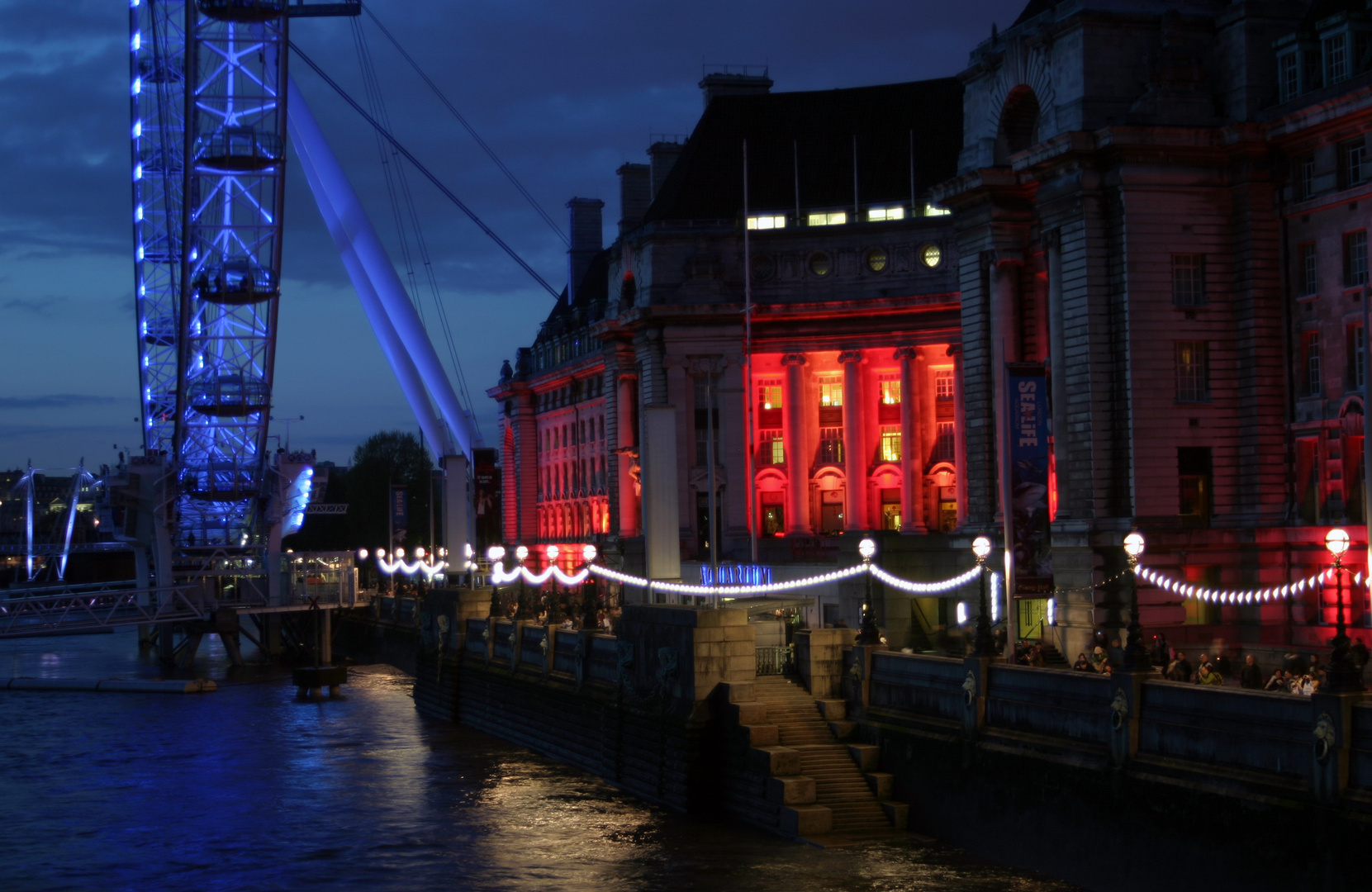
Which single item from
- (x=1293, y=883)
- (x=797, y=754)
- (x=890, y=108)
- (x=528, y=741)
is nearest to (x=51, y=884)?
(x=797, y=754)

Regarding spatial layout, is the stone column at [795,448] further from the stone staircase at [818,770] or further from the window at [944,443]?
the stone staircase at [818,770]

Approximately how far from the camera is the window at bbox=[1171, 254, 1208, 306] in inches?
2174

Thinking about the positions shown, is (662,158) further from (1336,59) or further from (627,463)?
(1336,59)

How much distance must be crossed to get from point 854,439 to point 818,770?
2338 inches

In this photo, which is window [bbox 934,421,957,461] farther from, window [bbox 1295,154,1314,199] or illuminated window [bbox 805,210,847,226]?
Answer: window [bbox 1295,154,1314,199]

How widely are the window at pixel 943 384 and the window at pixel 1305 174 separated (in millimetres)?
43942

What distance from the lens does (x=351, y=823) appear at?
44594mm

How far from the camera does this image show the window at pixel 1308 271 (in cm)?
5328

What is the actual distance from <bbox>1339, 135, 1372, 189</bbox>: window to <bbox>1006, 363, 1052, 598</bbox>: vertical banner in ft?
34.9

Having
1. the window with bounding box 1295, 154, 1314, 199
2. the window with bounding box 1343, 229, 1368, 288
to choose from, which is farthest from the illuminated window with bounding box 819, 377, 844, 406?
the window with bounding box 1343, 229, 1368, 288

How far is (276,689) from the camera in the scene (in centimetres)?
8156

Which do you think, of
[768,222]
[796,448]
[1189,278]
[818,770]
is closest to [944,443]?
[796,448]

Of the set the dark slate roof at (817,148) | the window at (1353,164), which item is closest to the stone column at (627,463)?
the dark slate roof at (817,148)

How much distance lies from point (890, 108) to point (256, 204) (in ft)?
124
